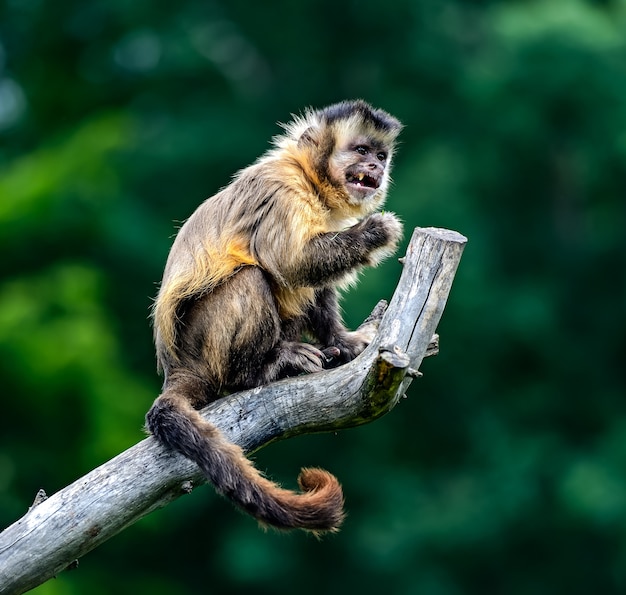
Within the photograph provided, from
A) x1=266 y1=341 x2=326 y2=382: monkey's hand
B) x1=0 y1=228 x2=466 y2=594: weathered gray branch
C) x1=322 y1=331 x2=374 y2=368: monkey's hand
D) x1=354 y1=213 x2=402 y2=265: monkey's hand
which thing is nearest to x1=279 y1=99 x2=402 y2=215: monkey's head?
x1=354 y1=213 x2=402 y2=265: monkey's hand

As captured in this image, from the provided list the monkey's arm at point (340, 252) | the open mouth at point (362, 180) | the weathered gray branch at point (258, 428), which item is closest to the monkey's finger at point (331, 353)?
the monkey's arm at point (340, 252)

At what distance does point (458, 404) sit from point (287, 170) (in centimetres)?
1624

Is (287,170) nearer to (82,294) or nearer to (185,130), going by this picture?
(82,294)

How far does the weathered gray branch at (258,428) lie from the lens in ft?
26.5

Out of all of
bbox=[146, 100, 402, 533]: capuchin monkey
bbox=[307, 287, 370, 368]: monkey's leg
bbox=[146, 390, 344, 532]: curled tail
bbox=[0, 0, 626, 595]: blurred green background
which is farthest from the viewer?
bbox=[0, 0, 626, 595]: blurred green background

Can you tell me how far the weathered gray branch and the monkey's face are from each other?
57.8 inches

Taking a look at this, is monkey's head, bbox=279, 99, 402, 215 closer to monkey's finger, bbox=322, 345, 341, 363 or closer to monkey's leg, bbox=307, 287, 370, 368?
monkey's leg, bbox=307, 287, 370, 368

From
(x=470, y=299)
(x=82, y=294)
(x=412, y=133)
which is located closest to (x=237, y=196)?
(x=82, y=294)

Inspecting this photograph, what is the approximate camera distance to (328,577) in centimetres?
2492

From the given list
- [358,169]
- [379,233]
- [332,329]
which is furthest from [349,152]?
[332,329]

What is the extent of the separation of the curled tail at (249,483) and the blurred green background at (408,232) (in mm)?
11506

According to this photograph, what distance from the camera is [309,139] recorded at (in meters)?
9.88

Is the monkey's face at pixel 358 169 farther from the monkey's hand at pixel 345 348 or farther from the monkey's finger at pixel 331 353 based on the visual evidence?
the monkey's finger at pixel 331 353

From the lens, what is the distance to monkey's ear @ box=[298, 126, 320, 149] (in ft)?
32.2
